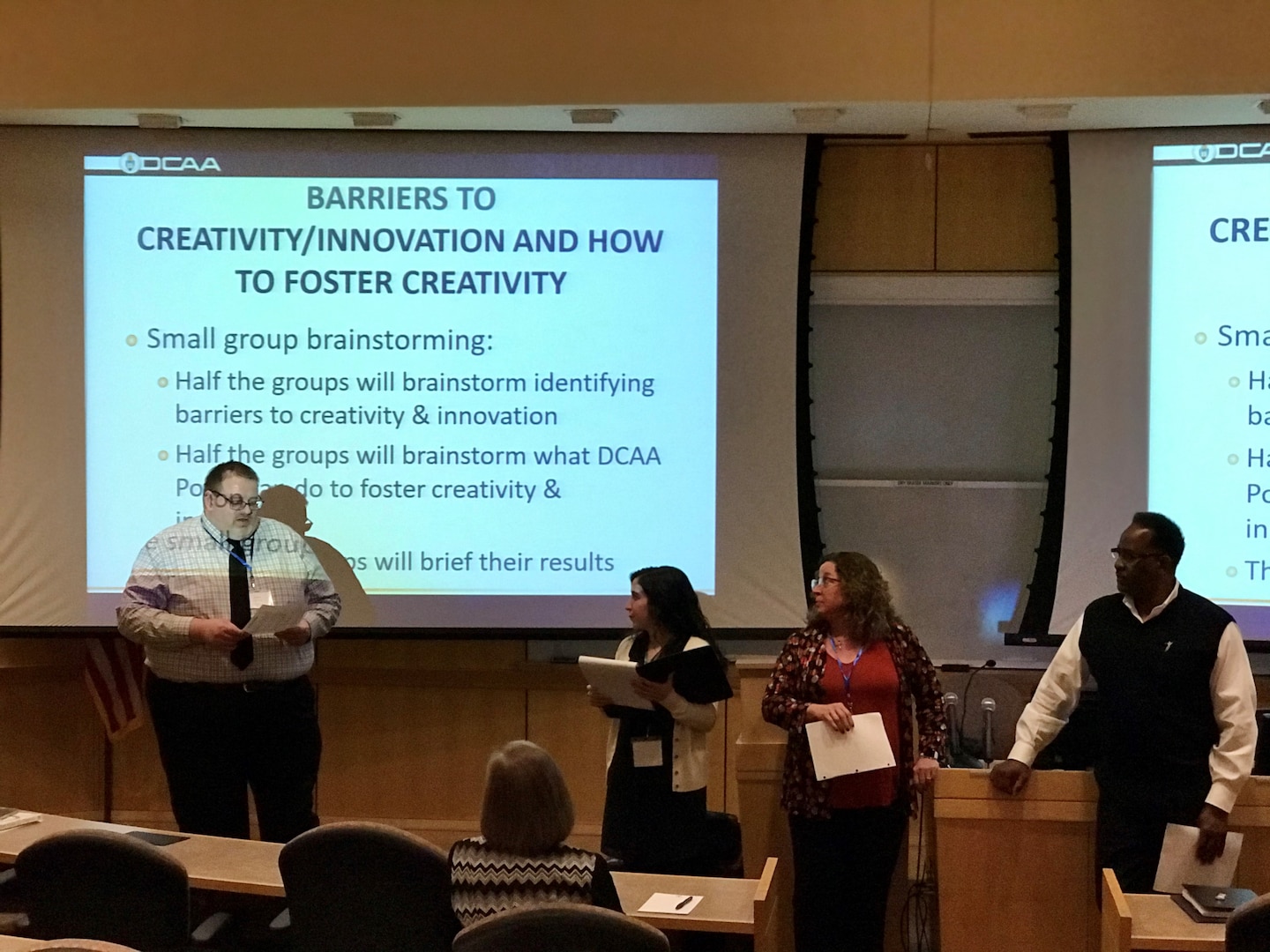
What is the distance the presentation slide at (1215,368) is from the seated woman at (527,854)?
3.20 meters

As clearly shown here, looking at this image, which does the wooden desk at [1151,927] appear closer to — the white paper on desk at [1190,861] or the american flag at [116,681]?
the white paper on desk at [1190,861]

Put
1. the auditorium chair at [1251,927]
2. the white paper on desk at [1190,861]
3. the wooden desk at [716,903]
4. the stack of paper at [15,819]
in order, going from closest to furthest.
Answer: the auditorium chair at [1251,927]
the wooden desk at [716,903]
the white paper on desk at [1190,861]
the stack of paper at [15,819]

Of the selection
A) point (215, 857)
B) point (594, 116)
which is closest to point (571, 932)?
point (215, 857)

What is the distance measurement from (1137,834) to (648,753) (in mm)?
1340

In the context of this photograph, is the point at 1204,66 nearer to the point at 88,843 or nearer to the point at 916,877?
the point at 916,877

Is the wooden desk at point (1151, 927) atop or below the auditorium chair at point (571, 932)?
below

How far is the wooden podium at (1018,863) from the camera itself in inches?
138

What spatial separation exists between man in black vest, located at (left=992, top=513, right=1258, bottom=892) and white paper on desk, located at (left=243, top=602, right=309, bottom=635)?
230 cm

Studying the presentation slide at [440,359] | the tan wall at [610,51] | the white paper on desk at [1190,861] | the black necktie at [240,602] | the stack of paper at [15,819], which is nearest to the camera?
the white paper on desk at [1190,861]

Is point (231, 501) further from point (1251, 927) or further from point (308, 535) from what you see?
point (1251, 927)

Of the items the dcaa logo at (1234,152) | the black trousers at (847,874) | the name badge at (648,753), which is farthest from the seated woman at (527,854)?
the dcaa logo at (1234,152)

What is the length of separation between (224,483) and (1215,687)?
121 inches

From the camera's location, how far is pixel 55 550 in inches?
199

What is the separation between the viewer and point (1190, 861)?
10.8 ft
